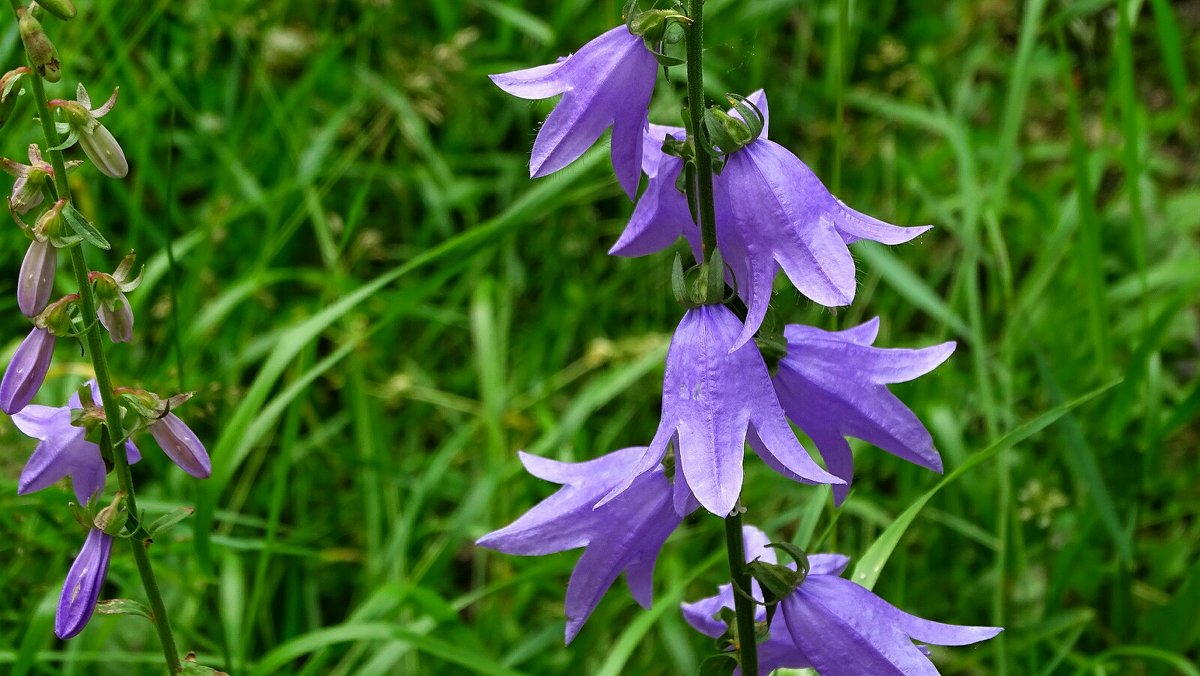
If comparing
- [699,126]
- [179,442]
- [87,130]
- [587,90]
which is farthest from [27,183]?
[699,126]

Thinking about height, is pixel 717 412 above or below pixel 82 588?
above

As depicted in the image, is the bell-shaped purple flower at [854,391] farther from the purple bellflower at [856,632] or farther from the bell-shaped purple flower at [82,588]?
the bell-shaped purple flower at [82,588]

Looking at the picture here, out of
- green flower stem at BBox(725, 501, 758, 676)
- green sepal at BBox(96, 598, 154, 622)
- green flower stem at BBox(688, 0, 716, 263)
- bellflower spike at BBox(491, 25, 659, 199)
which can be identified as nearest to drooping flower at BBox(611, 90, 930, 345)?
green flower stem at BBox(688, 0, 716, 263)

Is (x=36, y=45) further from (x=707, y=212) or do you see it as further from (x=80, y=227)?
(x=707, y=212)

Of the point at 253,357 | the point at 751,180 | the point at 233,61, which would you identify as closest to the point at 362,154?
the point at 233,61

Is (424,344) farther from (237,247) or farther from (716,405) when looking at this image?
(716,405)
